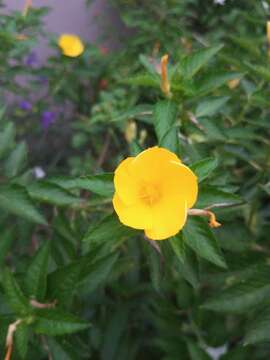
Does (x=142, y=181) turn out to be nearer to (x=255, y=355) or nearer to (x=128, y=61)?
(x=255, y=355)

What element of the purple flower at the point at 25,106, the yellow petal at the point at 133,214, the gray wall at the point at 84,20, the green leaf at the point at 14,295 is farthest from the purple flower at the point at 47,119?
the yellow petal at the point at 133,214

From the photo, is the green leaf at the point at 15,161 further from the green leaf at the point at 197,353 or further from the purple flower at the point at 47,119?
the purple flower at the point at 47,119

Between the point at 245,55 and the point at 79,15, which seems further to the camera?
the point at 79,15

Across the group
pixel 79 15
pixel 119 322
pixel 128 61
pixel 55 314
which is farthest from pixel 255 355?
pixel 79 15

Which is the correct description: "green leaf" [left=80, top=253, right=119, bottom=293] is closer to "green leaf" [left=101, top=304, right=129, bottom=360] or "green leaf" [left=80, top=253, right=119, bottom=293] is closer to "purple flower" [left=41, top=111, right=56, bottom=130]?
"green leaf" [left=101, top=304, right=129, bottom=360]

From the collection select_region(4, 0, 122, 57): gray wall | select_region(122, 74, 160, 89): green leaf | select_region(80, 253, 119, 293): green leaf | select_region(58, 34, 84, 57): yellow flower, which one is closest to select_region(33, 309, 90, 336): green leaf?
select_region(80, 253, 119, 293): green leaf

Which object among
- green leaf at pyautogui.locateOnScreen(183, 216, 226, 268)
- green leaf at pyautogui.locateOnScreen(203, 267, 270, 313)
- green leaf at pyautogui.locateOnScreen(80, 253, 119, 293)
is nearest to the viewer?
green leaf at pyautogui.locateOnScreen(183, 216, 226, 268)
